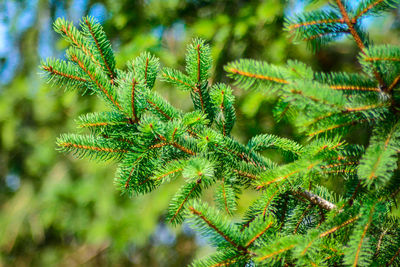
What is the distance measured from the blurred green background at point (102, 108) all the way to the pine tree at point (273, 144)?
1.14 m

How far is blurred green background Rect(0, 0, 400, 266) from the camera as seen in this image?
2.33 metres

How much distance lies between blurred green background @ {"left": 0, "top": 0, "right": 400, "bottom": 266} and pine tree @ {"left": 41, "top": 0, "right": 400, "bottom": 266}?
1145mm

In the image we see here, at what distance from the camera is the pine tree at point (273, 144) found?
70cm

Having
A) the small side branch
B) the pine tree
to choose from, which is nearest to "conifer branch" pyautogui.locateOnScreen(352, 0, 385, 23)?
the pine tree

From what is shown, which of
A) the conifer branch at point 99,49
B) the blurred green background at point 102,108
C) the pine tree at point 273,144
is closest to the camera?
the pine tree at point 273,144

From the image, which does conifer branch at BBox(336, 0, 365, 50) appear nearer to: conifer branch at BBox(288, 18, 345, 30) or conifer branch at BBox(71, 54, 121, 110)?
conifer branch at BBox(288, 18, 345, 30)

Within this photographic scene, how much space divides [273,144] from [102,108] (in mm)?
1823

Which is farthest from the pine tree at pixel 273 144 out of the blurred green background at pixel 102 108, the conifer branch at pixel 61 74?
the blurred green background at pixel 102 108

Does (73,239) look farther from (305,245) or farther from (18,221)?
(305,245)

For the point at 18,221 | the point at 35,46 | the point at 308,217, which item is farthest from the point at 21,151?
the point at 308,217

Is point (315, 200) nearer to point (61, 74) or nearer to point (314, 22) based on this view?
point (314, 22)

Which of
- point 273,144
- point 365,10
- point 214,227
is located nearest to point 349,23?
point 365,10

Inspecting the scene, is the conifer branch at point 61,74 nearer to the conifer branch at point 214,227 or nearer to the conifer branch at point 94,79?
the conifer branch at point 94,79

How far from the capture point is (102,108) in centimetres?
247
